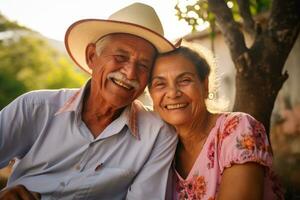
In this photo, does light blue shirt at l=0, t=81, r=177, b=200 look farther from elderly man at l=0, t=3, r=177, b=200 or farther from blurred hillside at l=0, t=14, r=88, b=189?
blurred hillside at l=0, t=14, r=88, b=189

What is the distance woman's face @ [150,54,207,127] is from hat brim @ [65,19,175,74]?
151 mm

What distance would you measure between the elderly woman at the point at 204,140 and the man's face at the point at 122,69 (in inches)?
4.4

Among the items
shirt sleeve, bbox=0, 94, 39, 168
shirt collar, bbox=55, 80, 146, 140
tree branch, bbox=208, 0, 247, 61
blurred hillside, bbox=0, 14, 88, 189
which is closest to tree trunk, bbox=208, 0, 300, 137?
tree branch, bbox=208, 0, 247, 61

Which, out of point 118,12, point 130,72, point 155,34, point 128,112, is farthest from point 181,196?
point 118,12

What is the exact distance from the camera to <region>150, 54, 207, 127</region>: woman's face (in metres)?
2.84

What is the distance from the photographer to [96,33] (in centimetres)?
320

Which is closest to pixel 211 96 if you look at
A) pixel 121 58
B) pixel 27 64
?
pixel 121 58

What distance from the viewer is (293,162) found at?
26.1 feet

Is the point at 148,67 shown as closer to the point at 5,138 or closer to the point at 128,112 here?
the point at 128,112

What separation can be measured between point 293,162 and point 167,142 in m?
5.84

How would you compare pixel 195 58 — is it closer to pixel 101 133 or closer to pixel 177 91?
pixel 177 91

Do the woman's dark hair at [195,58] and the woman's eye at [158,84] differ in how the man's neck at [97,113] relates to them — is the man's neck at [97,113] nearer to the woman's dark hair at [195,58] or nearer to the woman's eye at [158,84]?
the woman's eye at [158,84]

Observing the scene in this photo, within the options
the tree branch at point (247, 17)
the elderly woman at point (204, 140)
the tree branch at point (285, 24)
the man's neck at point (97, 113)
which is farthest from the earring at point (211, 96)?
the tree branch at point (247, 17)

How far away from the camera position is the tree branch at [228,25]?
3.78m
